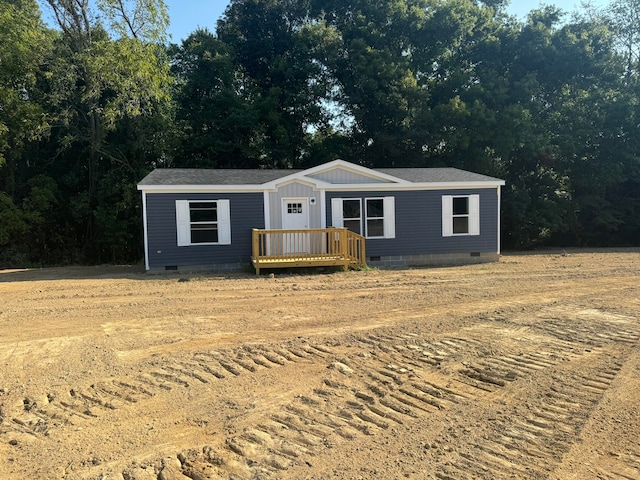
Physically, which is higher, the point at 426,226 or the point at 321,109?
the point at 321,109

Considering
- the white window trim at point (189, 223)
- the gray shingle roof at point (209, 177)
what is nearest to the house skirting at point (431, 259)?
the gray shingle roof at point (209, 177)

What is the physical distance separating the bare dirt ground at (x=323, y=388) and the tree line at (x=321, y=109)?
11.1 m

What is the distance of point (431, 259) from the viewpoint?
14438mm

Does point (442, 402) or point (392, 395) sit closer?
point (442, 402)

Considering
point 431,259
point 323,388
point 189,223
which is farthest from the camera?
point 431,259

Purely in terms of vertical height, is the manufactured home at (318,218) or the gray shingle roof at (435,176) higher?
the gray shingle roof at (435,176)

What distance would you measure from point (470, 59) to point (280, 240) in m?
16.1

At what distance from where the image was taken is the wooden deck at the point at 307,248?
39.8 ft

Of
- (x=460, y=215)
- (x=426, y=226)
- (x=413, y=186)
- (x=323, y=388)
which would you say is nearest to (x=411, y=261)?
(x=426, y=226)

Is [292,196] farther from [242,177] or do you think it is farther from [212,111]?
[212,111]

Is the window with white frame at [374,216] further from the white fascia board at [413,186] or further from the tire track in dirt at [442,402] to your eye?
the tire track in dirt at [442,402]

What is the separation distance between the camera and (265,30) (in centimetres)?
2416

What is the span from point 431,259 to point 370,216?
237 cm

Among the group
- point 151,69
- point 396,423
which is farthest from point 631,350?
point 151,69
